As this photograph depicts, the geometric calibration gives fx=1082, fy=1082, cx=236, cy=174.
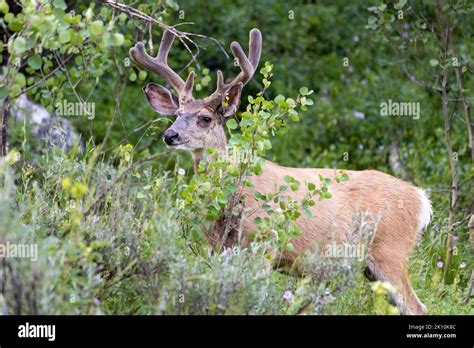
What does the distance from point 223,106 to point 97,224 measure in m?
1.52

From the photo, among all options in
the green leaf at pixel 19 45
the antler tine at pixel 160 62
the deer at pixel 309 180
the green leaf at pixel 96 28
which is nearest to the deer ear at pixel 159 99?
the deer at pixel 309 180

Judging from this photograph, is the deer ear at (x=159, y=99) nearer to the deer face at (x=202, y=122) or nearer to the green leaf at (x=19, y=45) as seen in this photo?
the deer face at (x=202, y=122)

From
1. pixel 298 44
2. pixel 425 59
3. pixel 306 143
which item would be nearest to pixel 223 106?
pixel 306 143

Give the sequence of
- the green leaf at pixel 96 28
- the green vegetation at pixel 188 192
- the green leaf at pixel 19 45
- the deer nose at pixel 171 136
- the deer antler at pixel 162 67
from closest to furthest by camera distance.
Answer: the green leaf at pixel 19 45, the green leaf at pixel 96 28, the green vegetation at pixel 188 192, the deer nose at pixel 171 136, the deer antler at pixel 162 67

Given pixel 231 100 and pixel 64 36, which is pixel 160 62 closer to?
pixel 231 100

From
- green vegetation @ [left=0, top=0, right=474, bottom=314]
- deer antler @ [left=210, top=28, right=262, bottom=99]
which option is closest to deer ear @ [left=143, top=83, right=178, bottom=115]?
green vegetation @ [left=0, top=0, right=474, bottom=314]

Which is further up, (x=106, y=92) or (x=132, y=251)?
(x=106, y=92)

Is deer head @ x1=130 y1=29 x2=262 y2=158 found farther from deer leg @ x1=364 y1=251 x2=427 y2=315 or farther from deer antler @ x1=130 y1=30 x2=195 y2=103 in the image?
deer leg @ x1=364 y1=251 x2=427 y2=315

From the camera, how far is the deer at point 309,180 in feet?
22.9

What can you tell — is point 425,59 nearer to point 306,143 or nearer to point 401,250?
point 306,143

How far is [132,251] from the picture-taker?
567cm

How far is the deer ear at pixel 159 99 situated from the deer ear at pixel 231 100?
500 mm

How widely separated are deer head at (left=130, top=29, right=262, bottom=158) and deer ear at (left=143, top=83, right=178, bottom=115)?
187 millimetres

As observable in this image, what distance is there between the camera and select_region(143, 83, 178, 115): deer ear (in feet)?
24.6
